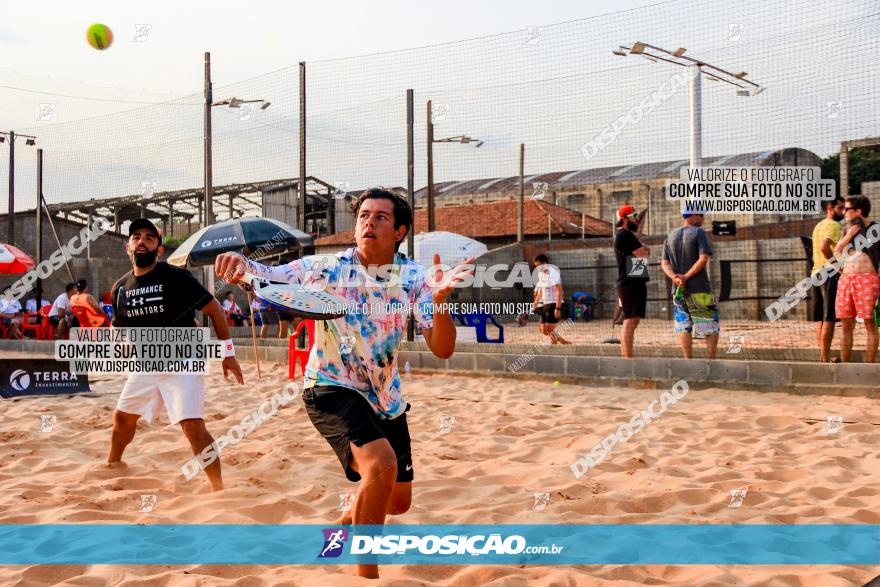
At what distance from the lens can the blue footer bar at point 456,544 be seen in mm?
3312

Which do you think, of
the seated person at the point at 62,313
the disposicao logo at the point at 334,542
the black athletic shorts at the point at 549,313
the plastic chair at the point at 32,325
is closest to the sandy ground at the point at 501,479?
the disposicao logo at the point at 334,542

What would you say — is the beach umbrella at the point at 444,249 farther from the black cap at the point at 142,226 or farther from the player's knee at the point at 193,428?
the player's knee at the point at 193,428

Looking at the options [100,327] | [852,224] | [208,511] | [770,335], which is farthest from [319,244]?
[208,511]

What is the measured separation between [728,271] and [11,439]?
43.9 ft

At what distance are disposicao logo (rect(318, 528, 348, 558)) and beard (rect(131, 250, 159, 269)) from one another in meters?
2.35

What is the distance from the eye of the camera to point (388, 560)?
3312 mm

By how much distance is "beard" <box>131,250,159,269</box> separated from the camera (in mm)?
4949

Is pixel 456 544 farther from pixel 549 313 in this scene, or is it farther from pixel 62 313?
pixel 62 313

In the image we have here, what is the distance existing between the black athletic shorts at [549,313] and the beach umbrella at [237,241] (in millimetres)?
4970

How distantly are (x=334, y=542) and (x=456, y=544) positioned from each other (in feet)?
1.83

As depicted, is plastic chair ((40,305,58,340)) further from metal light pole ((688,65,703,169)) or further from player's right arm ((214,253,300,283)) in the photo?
player's right arm ((214,253,300,283))

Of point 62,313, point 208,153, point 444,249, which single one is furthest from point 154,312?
point 62,313

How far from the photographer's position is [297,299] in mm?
3117

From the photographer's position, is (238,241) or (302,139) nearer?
(238,241)
